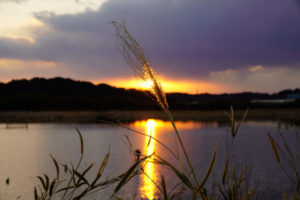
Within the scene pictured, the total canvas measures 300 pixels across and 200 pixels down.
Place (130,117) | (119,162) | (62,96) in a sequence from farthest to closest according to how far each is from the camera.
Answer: (62,96) < (130,117) < (119,162)

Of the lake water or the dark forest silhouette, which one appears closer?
the lake water

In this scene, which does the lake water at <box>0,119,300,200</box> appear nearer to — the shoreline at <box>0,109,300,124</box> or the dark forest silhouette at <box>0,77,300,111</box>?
the shoreline at <box>0,109,300,124</box>

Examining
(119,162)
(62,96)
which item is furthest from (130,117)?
(62,96)

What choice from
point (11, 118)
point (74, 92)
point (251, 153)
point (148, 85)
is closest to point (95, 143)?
point (251, 153)

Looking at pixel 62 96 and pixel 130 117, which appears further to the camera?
pixel 62 96

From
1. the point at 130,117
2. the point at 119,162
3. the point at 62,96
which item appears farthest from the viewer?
the point at 62,96

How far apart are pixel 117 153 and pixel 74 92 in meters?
89.7

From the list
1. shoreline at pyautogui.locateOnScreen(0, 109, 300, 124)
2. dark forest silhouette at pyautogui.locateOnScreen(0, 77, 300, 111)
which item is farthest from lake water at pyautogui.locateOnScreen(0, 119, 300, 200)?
dark forest silhouette at pyautogui.locateOnScreen(0, 77, 300, 111)

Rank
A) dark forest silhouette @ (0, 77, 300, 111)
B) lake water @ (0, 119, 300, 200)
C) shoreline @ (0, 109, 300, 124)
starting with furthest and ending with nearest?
1. dark forest silhouette @ (0, 77, 300, 111)
2. shoreline @ (0, 109, 300, 124)
3. lake water @ (0, 119, 300, 200)

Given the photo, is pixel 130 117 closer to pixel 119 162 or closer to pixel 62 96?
pixel 119 162

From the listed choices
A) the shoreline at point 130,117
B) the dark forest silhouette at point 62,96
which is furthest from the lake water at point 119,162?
the dark forest silhouette at point 62,96

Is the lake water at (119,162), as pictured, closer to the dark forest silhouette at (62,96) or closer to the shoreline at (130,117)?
the shoreline at (130,117)

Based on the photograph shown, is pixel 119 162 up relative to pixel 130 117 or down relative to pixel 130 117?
down

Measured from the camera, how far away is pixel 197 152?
9930mm
